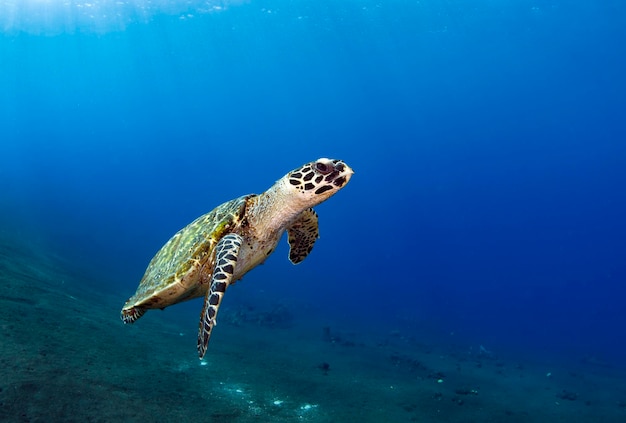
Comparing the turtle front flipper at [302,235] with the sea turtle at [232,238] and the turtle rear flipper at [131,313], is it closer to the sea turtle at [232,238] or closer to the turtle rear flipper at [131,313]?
the sea turtle at [232,238]

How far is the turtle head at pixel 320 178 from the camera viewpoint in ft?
13.9

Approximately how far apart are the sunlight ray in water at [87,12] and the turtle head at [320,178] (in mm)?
53152

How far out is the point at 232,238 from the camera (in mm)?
4473

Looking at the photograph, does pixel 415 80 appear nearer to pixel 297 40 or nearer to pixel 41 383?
pixel 297 40

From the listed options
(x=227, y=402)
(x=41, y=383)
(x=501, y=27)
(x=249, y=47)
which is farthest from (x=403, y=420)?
(x=249, y=47)

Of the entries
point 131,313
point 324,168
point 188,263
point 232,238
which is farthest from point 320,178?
point 131,313

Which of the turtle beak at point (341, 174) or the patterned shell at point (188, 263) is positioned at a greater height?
the turtle beak at point (341, 174)

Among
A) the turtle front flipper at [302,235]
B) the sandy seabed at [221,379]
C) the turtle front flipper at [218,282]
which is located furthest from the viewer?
the turtle front flipper at [302,235]

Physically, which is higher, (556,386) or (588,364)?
(588,364)

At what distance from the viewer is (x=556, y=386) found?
1341 centimetres

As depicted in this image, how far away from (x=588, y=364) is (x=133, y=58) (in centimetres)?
12101

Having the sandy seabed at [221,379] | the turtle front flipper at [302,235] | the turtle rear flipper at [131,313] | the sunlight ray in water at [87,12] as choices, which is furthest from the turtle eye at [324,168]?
the sunlight ray in water at [87,12]

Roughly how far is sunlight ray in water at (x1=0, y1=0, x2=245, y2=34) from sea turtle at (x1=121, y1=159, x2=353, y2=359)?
52.8 m

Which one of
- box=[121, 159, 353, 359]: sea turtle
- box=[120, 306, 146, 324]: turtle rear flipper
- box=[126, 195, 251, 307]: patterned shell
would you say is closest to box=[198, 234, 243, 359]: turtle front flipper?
box=[121, 159, 353, 359]: sea turtle
